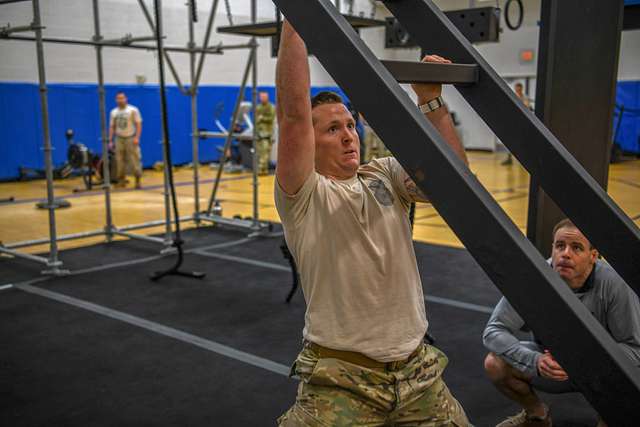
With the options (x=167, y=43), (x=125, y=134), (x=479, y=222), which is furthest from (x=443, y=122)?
(x=167, y=43)

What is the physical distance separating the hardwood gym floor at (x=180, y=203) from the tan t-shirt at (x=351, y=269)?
5.77 m

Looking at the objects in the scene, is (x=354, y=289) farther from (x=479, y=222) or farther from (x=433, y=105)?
(x=479, y=222)

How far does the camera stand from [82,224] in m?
8.86

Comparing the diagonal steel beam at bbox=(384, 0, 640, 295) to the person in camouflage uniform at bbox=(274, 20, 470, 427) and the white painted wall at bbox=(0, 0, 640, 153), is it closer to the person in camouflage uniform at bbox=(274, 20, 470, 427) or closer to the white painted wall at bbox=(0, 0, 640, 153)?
the person in camouflage uniform at bbox=(274, 20, 470, 427)

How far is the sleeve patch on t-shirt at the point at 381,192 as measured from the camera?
1999mm

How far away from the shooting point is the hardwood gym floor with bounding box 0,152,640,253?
336 inches

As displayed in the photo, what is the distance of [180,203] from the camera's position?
10.7 meters

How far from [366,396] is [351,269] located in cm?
35

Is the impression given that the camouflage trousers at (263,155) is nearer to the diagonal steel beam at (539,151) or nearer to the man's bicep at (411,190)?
the man's bicep at (411,190)

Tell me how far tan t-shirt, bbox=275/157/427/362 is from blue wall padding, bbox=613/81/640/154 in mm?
16779

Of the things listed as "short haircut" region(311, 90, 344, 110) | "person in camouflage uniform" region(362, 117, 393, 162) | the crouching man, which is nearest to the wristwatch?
"short haircut" region(311, 90, 344, 110)

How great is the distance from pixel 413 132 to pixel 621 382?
0.59 metres

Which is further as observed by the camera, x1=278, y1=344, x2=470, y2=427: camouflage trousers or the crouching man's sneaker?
the crouching man's sneaker

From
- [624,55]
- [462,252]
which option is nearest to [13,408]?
[462,252]
